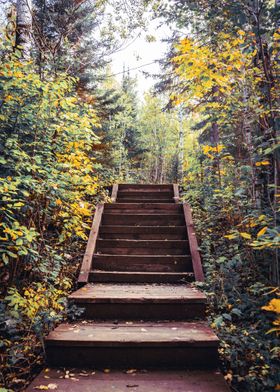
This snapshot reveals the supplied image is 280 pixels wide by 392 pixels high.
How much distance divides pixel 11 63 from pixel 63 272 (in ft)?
9.39

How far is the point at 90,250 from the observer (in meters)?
4.52

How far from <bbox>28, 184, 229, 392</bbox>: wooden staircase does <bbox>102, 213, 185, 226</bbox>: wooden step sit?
0.27 meters

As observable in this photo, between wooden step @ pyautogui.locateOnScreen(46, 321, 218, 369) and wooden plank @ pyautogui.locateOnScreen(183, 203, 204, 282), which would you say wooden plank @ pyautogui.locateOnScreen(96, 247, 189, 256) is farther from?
wooden step @ pyautogui.locateOnScreen(46, 321, 218, 369)

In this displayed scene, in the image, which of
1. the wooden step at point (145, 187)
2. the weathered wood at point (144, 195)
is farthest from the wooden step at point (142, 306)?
the wooden step at point (145, 187)

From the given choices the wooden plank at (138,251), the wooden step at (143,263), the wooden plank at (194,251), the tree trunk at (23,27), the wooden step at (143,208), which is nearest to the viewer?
the wooden plank at (194,251)

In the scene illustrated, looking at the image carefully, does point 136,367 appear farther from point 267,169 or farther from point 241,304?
point 267,169

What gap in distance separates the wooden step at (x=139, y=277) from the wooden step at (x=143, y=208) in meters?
1.94

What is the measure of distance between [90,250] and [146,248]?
96 centimetres

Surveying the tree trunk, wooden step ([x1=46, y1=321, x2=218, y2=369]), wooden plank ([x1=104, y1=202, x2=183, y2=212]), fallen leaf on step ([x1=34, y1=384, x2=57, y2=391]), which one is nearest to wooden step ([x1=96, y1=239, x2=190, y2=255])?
wooden plank ([x1=104, y1=202, x2=183, y2=212])

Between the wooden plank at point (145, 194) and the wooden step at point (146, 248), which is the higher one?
the wooden plank at point (145, 194)

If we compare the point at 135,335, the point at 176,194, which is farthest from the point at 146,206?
the point at 135,335

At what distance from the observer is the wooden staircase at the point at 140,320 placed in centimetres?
243

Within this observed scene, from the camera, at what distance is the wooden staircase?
2428mm

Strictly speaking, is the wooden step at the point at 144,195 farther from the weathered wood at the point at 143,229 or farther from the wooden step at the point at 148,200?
the weathered wood at the point at 143,229
